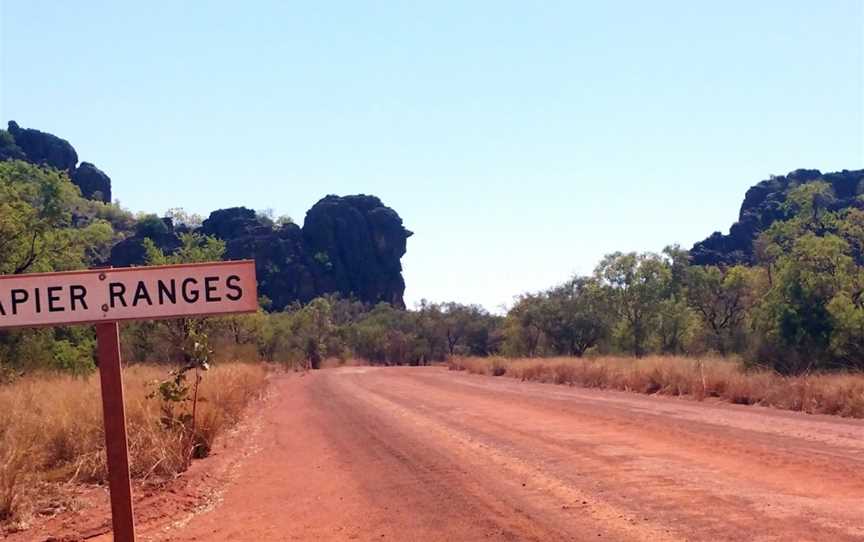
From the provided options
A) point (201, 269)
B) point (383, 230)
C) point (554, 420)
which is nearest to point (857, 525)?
point (201, 269)

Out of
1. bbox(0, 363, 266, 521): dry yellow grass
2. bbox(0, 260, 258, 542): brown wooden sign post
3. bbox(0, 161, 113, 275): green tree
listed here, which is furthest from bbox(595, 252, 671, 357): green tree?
bbox(0, 260, 258, 542): brown wooden sign post

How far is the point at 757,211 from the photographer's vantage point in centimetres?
11025

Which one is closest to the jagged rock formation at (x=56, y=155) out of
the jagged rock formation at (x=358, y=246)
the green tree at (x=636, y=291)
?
the jagged rock formation at (x=358, y=246)

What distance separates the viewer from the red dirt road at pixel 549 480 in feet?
28.2

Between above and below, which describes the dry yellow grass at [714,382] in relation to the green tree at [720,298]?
below

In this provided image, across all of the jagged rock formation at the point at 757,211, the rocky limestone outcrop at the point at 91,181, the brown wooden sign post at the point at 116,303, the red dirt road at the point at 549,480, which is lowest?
the red dirt road at the point at 549,480

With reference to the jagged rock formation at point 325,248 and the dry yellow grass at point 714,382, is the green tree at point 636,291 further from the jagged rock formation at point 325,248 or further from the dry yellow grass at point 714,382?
the jagged rock formation at point 325,248

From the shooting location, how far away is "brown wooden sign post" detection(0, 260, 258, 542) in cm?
632

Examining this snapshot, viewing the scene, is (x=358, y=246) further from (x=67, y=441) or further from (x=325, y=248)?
(x=67, y=441)

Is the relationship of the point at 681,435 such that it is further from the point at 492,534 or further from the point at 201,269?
the point at 201,269

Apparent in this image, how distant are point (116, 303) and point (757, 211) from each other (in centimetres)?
11242

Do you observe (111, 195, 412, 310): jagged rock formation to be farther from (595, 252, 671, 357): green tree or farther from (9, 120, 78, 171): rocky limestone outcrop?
(595, 252, 671, 357): green tree

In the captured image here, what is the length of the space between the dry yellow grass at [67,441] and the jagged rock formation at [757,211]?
95.0 metres

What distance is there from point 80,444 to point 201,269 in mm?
7900
